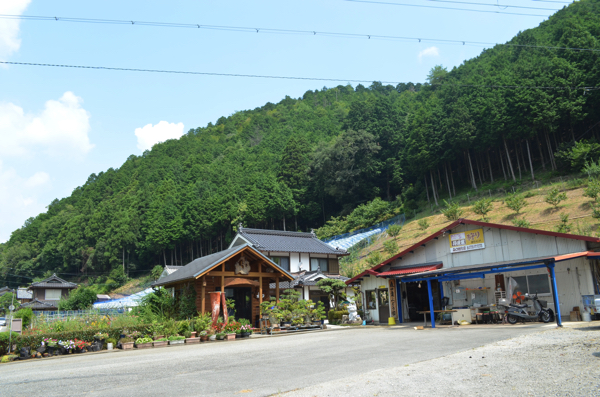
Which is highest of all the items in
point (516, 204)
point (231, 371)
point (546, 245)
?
point (516, 204)

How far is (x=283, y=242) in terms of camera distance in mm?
31375

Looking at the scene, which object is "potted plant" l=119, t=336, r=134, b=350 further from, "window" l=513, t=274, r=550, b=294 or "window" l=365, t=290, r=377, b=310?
"window" l=513, t=274, r=550, b=294

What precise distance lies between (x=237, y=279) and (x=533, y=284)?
1270cm

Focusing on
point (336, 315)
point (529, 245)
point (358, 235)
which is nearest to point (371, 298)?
point (336, 315)

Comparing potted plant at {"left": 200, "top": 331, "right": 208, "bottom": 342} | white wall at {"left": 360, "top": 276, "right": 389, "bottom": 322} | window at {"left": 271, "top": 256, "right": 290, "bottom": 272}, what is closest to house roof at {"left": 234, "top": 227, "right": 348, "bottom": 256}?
window at {"left": 271, "top": 256, "right": 290, "bottom": 272}

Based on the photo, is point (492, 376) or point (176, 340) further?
point (176, 340)

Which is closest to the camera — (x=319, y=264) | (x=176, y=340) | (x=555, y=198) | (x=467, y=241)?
(x=176, y=340)

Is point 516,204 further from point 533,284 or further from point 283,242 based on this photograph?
point 283,242

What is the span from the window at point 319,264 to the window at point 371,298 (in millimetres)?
9310

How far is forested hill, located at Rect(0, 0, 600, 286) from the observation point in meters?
43.2

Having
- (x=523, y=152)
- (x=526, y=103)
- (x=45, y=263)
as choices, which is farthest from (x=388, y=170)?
(x=45, y=263)

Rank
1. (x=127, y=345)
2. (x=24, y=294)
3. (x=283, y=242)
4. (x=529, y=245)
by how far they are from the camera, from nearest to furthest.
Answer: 1. (x=127, y=345)
2. (x=529, y=245)
3. (x=283, y=242)
4. (x=24, y=294)

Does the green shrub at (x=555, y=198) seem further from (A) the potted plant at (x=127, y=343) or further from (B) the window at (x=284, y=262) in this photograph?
(A) the potted plant at (x=127, y=343)

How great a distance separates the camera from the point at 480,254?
715 inches
